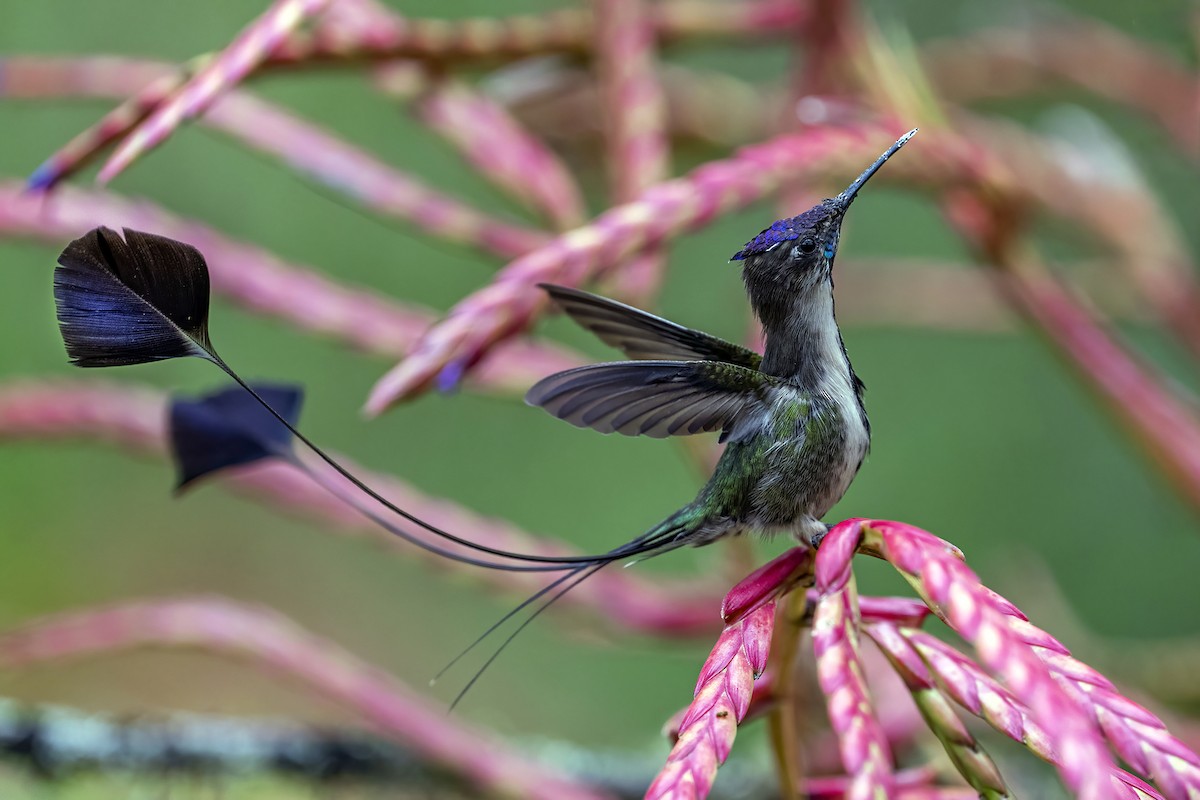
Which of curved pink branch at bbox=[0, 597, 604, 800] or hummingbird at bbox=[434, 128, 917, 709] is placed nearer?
hummingbird at bbox=[434, 128, 917, 709]

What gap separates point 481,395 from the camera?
966 mm

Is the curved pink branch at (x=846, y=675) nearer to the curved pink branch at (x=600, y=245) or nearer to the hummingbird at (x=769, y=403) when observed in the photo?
the hummingbird at (x=769, y=403)

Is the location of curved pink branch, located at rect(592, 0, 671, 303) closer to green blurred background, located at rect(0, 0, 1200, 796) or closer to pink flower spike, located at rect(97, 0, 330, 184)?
pink flower spike, located at rect(97, 0, 330, 184)

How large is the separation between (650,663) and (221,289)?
70.0 inches

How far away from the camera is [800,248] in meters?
0.56

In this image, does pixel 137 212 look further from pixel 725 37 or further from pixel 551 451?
pixel 551 451

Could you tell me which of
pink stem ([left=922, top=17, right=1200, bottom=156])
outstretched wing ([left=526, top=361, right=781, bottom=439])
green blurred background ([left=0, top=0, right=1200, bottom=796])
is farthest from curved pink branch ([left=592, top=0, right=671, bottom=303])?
green blurred background ([left=0, top=0, right=1200, bottom=796])

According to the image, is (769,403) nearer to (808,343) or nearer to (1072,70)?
(808,343)

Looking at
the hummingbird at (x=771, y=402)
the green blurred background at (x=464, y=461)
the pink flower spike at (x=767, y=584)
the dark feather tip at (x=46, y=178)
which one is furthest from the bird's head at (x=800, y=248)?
the green blurred background at (x=464, y=461)

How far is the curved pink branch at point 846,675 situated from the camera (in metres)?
0.35

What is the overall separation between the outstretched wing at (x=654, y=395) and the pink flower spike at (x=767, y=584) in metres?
0.09

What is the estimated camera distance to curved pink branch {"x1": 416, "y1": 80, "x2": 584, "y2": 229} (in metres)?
0.93

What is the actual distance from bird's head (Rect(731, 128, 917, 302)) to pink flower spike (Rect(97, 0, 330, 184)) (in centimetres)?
27

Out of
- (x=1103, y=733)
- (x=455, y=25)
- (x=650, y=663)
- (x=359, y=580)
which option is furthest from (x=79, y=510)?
(x=1103, y=733)
